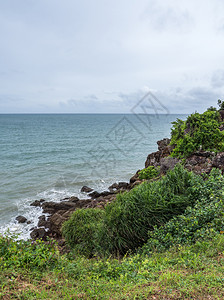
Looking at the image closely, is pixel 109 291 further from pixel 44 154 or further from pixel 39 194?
pixel 44 154

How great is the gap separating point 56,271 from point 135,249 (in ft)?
8.27

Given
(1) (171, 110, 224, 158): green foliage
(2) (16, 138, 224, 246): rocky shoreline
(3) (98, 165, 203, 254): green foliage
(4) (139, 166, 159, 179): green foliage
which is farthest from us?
(4) (139, 166, 159, 179): green foliage

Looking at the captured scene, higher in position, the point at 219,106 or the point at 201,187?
the point at 219,106

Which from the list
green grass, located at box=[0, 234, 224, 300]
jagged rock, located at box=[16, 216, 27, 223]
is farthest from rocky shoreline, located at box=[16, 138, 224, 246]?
green grass, located at box=[0, 234, 224, 300]

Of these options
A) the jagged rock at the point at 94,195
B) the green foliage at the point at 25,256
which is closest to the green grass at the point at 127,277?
the green foliage at the point at 25,256

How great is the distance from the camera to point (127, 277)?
14.2ft

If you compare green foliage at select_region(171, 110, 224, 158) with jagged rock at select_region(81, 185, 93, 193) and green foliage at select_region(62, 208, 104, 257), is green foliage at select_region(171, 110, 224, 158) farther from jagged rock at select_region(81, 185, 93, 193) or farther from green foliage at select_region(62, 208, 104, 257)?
jagged rock at select_region(81, 185, 93, 193)

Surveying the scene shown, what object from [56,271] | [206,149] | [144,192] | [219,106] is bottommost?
[56,271]

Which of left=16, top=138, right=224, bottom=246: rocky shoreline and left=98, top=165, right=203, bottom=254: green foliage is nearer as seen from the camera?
left=98, top=165, right=203, bottom=254: green foliage

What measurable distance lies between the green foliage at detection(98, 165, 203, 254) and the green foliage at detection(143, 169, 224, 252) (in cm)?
30

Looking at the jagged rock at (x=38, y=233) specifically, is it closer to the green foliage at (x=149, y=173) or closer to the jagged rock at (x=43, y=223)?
the jagged rock at (x=43, y=223)

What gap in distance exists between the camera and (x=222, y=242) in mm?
4852

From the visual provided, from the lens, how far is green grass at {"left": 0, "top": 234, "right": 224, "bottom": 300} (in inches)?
145

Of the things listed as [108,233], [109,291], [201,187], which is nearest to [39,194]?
[108,233]
